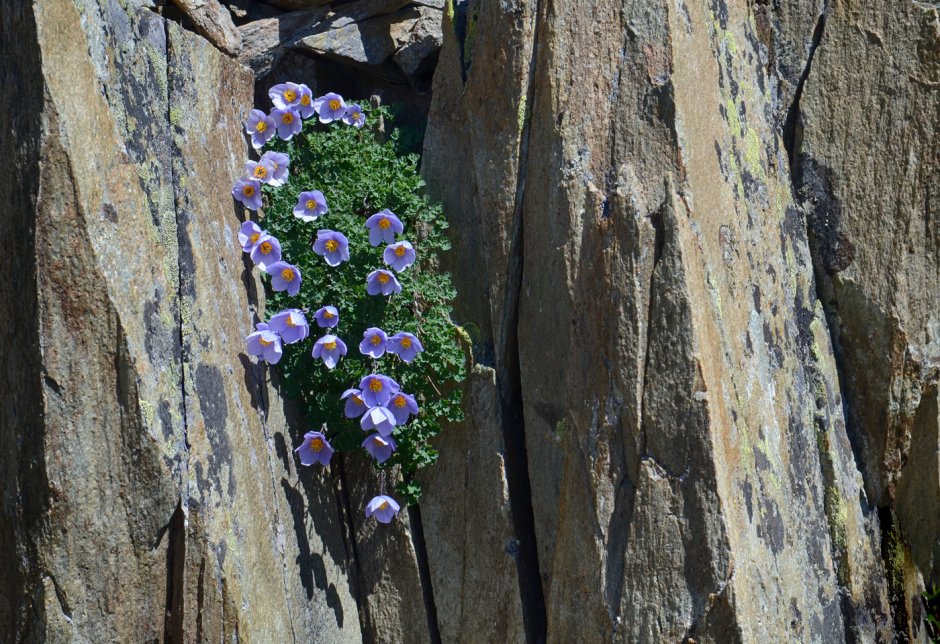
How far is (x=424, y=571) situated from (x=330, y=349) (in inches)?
43.2

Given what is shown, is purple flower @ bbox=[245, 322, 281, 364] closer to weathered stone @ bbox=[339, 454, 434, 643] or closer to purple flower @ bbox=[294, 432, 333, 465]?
purple flower @ bbox=[294, 432, 333, 465]

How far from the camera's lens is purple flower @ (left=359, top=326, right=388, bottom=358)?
Answer: 4152 millimetres

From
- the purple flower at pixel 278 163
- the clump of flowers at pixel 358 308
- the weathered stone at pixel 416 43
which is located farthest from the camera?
the weathered stone at pixel 416 43

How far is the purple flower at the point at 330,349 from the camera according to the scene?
4.12 meters

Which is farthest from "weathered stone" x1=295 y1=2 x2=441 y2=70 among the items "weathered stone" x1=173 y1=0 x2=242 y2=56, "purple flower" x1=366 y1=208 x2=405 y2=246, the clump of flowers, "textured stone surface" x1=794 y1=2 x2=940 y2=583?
"textured stone surface" x1=794 y1=2 x2=940 y2=583

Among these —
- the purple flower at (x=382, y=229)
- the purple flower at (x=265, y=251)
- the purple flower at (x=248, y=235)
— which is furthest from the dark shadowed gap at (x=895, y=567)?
the purple flower at (x=248, y=235)

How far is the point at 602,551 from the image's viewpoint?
3719 mm

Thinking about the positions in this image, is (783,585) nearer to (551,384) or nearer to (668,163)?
(551,384)

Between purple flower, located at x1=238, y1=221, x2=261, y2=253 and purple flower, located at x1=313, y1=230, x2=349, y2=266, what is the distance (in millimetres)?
269

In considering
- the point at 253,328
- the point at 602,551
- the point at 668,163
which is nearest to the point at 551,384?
the point at 602,551

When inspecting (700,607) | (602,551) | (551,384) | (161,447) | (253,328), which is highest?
(253,328)

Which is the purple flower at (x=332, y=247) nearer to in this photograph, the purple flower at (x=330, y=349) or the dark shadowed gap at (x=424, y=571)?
the purple flower at (x=330, y=349)

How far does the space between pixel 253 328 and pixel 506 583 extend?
1529 millimetres

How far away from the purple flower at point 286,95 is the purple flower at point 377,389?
1.43 meters
